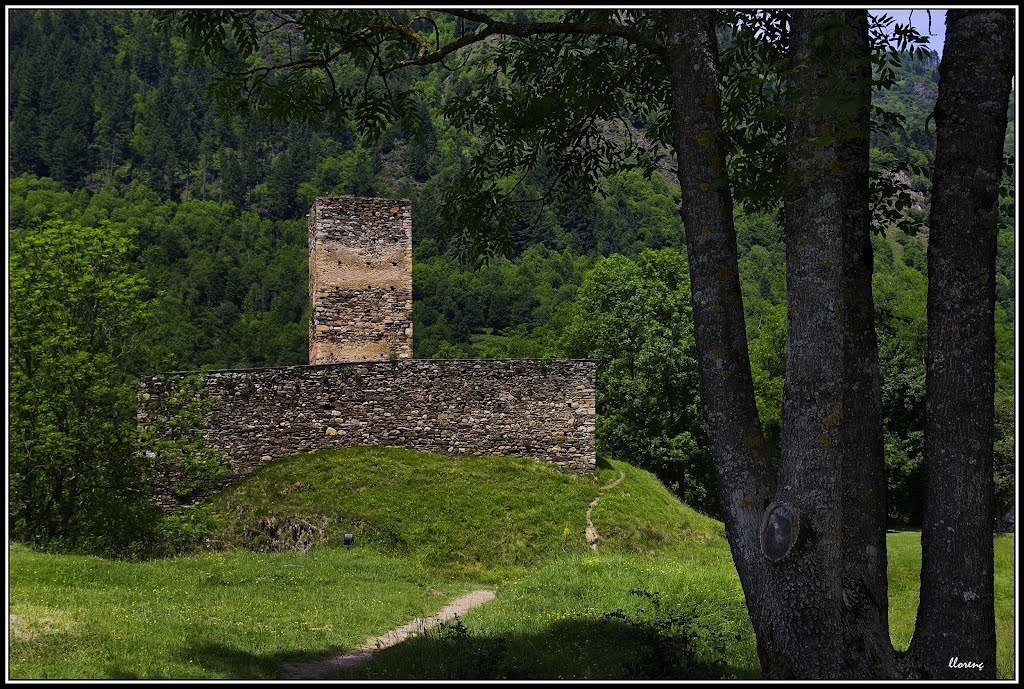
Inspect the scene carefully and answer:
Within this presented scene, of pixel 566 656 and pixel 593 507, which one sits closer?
pixel 566 656

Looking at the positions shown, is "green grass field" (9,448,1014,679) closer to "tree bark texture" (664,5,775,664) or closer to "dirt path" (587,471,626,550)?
"dirt path" (587,471,626,550)

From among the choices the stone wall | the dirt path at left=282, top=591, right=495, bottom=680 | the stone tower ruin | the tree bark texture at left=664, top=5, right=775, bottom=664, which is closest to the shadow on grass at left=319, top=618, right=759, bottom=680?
the dirt path at left=282, top=591, right=495, bottom=680

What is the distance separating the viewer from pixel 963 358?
582cm

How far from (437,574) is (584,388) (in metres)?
7.23

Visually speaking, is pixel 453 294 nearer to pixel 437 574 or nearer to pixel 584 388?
pixel 584 388

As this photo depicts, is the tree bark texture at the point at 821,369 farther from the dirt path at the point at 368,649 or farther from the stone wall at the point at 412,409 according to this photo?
the stone wall at the point at 412,409

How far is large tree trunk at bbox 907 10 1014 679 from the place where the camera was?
18.9 feet

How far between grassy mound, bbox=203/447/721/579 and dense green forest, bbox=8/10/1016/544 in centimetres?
352

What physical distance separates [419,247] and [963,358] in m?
70.3

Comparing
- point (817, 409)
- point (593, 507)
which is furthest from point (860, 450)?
point (593, 507)

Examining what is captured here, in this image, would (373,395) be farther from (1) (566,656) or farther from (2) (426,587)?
(1) (566,656)

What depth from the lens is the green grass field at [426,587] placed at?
9383mm

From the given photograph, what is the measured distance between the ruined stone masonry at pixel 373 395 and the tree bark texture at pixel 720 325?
17027 millimetres

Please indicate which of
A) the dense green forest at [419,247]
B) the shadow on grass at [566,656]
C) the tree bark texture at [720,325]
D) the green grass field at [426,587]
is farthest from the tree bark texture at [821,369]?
the shadow on grass at [566,656]
